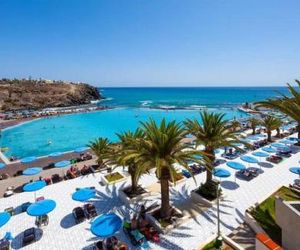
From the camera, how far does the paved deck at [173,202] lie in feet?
38.2

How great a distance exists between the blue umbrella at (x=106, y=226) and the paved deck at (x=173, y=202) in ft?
4.18

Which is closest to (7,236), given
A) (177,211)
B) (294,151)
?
(177,211)

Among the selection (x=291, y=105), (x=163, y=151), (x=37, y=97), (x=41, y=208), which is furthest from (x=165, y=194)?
(x=37, y=97)

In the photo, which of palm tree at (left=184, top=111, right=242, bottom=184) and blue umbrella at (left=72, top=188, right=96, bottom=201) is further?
palm tree at (left=184, top=111, right=242, bottom=184)

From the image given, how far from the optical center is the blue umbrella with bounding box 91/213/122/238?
34.7 ft

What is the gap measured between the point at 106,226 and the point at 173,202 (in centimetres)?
556

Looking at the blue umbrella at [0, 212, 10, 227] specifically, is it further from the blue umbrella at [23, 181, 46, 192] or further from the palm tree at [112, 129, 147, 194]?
the palm tree at [112, 129, 147, 194]

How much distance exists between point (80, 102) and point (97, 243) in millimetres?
100006

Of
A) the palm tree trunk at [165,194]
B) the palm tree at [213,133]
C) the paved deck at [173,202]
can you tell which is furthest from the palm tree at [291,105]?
the palm tree trunk at [165,194]

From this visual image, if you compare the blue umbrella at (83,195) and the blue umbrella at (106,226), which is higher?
the blue umbrella at (106,226)

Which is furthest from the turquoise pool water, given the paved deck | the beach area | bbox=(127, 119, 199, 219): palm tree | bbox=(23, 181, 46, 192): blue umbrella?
bbox=(127, 119, 199, 219): palm tree

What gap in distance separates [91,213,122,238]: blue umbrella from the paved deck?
1.27 meters

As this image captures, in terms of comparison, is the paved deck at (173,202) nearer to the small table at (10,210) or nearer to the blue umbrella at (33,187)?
the small table at (10,210)

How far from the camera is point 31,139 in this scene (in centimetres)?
4275
